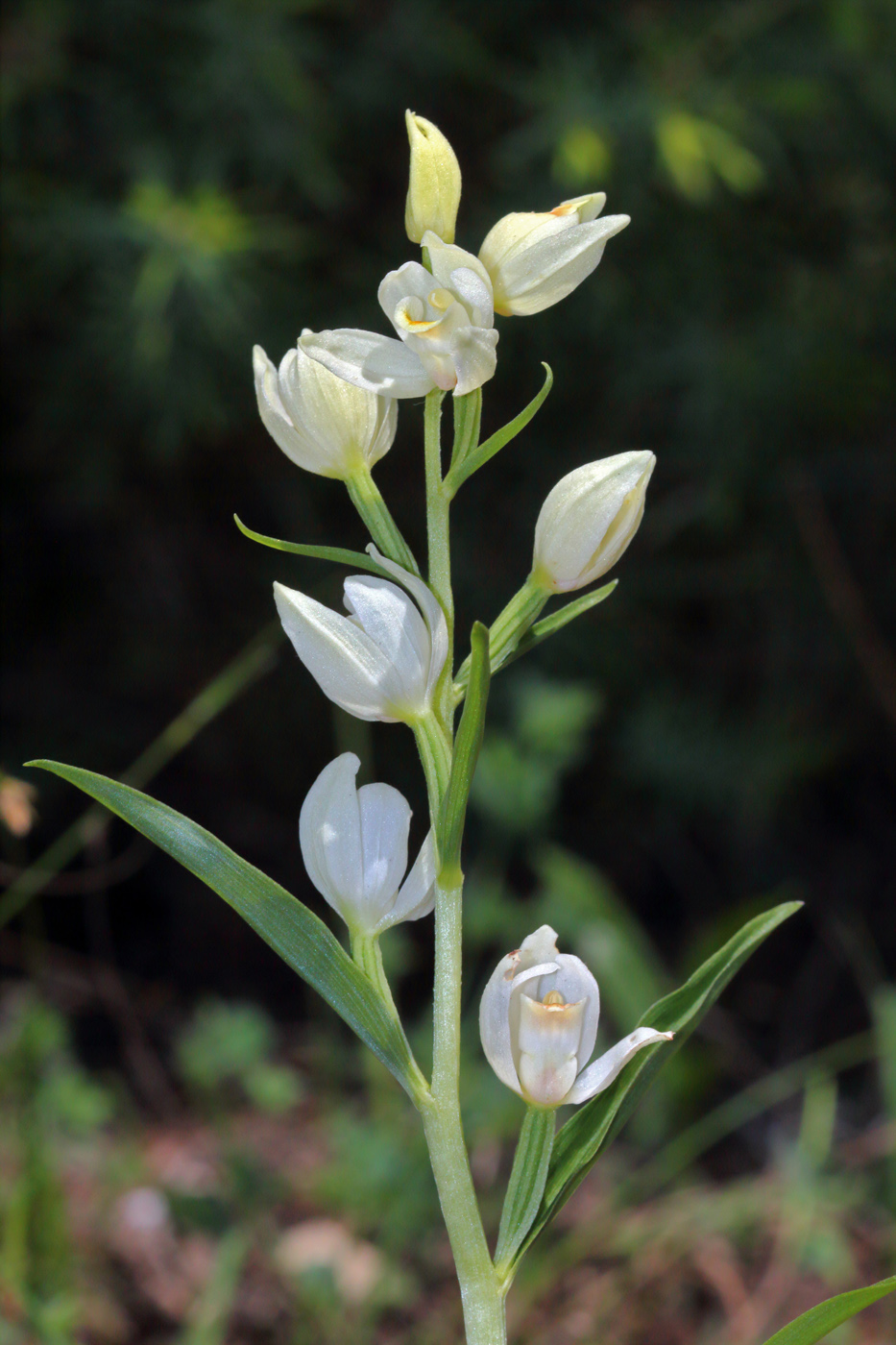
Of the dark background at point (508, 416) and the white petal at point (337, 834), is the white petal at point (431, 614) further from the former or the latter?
the dark background at point (508, 416)

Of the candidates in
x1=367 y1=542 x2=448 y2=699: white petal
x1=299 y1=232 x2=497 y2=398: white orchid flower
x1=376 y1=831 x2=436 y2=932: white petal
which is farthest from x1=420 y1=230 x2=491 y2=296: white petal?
x1=376 y1=831 x2=436 y2=932: white petal

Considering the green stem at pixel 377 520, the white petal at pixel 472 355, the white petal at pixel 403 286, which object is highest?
the white petal at pixel 403 286

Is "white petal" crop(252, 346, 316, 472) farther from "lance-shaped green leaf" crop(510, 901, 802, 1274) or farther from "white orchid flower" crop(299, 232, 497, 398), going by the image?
"lance-shaped green leaf" crop(510, 901, 802, 1274)

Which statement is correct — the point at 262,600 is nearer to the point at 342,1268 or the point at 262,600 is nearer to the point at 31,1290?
the point at 342,1268

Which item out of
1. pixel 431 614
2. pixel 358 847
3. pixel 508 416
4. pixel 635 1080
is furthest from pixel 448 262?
pixel 508 416

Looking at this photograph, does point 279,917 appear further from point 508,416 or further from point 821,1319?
point 508,416

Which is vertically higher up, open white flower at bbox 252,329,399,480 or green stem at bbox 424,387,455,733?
open white flower at bbox 252,329,399,480

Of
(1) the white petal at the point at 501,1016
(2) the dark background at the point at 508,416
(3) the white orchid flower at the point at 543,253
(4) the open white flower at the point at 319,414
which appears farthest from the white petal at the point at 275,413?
(2) the dark background at the point at 508,416

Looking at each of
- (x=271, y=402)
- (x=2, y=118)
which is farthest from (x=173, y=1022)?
(x=271, y=402)
